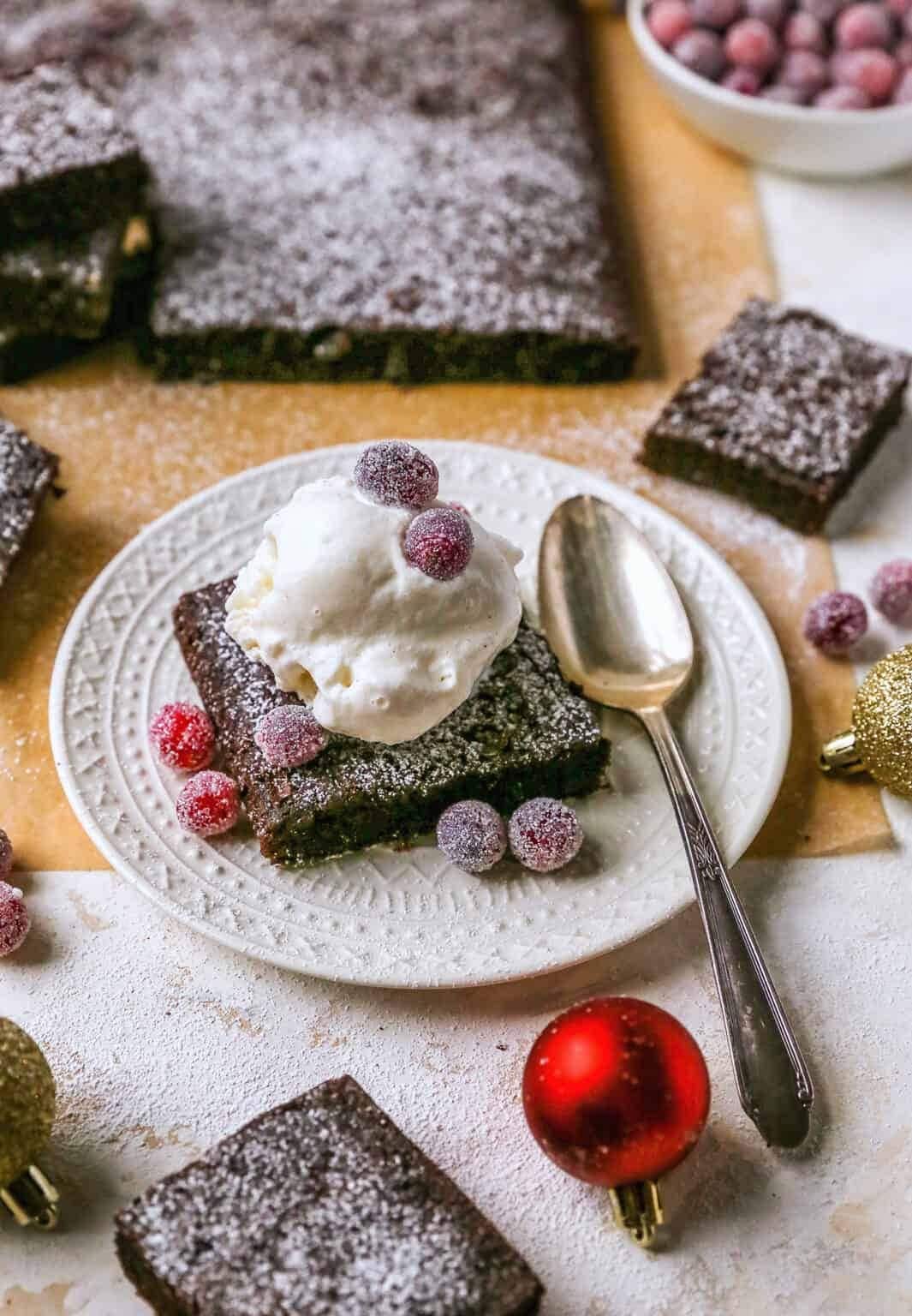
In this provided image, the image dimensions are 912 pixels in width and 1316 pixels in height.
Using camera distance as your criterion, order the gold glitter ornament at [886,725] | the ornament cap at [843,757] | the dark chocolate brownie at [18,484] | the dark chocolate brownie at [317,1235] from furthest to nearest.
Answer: the dark chocolate brownie at [18,484] → the ornament cap at [843,757] → the gold glitter ornament at [886,725] → the dark chocolate brownie at [317,1235]

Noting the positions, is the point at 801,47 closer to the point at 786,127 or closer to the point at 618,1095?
the point at 786,127

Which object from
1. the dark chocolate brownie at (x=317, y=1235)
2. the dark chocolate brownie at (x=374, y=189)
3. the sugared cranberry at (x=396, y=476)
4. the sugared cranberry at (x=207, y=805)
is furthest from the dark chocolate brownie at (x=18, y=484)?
the dark chocolate brownie at (x=317, y=1235)

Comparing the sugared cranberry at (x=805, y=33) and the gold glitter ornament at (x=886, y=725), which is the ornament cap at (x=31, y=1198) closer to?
the gold glitter ornament at (x=886, y=725)

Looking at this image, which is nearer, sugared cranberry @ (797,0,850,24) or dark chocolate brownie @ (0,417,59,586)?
dark chocolate brownie @ (0,417,59,586)

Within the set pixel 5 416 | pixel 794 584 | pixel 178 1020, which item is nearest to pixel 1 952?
pixel 178 1020

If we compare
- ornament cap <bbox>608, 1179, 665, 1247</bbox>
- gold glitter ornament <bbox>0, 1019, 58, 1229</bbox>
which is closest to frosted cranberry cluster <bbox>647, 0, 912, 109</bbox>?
ornament cap <bbox>608, 1179, 665, 1247</bbox>

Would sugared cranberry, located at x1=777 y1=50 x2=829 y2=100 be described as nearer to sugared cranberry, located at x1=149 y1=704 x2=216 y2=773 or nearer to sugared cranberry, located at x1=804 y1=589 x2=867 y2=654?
sugared cranberry, located at x1=804 y1=589 x2=867 y2=654
